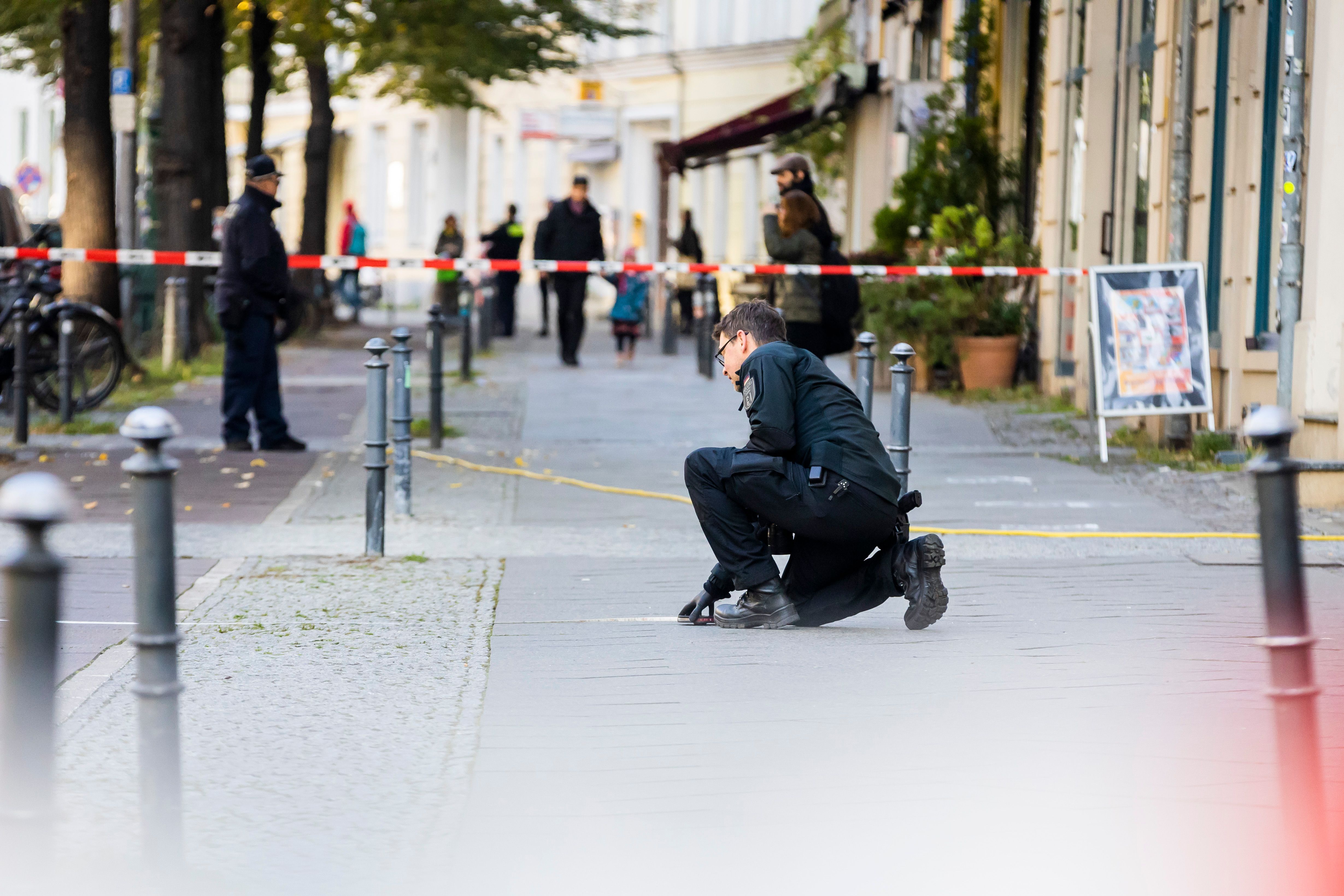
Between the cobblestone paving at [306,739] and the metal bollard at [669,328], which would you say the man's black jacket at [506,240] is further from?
the cobblestone paving at [306,739]

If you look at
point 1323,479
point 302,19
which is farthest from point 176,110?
point 1323,479

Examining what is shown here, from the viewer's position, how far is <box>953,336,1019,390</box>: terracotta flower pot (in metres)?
16.4

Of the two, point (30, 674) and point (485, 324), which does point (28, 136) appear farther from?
point (30, 674)

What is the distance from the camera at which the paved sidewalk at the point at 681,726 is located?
4.03 meters

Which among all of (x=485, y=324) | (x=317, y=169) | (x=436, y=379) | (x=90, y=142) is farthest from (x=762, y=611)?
(x=317, y=169)

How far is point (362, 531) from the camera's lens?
905 cm

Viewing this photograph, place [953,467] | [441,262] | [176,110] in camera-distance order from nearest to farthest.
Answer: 1. [953,467]
2. [441,262]
3. [176,110]

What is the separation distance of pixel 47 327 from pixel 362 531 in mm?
5282

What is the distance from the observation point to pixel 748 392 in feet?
21.3

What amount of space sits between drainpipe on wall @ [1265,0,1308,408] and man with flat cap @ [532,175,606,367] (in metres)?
10.6

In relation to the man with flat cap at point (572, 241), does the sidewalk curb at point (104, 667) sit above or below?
below

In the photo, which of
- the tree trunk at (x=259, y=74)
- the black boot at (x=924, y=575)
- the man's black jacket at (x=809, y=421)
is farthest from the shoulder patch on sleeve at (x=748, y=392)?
the tree trunk at (x=259, y=74)

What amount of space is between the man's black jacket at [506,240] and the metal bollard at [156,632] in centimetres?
2336

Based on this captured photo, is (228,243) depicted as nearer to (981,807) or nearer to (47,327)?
(47,327)
